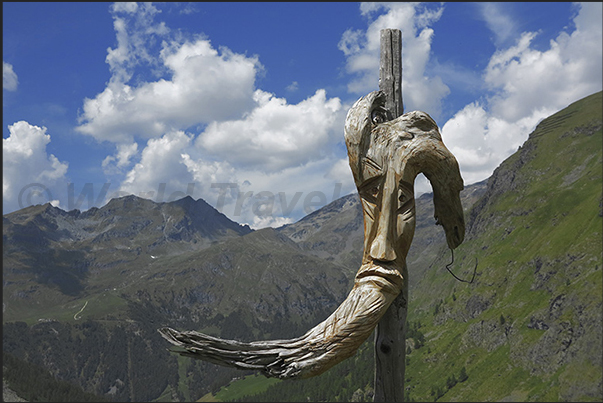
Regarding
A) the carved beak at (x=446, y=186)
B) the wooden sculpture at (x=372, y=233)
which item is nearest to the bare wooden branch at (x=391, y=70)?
the wooden sculpture at (x=372, y=233)

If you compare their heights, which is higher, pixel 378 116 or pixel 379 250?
pixel 378 116

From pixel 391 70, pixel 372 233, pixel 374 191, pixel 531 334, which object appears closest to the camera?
pixel 372 233

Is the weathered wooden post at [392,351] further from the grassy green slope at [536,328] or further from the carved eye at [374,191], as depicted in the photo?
the grassy green slope at [536,328]

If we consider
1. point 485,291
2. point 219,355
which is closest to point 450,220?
point 219,355

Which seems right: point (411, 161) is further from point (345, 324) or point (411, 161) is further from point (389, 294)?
point (345, 324)

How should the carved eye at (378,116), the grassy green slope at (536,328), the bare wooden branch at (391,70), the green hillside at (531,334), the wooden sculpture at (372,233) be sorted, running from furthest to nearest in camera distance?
1. the green hillside at (531,334)
2. the grassy green slope at (536,328)
3. the bare wooden branch at (391,70)
4. the carved eye at (378,116)
5. the wooden sculpture at (372,233)

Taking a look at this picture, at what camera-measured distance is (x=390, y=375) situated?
741 centimetres

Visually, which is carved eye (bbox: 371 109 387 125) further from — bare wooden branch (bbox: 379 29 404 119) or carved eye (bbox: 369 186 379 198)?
carved eye (bbox: 369 186 379 198)

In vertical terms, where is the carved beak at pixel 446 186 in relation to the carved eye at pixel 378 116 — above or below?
below

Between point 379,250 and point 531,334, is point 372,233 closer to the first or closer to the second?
point 379,250

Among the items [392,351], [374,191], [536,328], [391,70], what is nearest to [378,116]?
[391,70]

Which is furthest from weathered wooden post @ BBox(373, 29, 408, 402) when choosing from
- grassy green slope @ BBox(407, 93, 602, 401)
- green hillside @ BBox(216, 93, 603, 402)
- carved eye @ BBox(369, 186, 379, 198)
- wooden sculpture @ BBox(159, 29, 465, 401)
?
grassy green slope @ BBox(407, 93, 602, 401)

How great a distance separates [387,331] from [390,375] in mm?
735

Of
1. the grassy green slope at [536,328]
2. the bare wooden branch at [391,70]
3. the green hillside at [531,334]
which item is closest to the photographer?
the bare wooden branch at [391,70]
